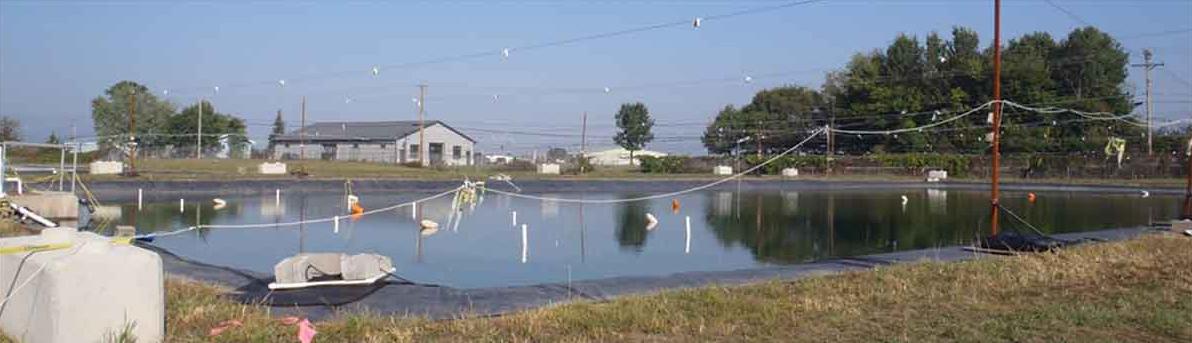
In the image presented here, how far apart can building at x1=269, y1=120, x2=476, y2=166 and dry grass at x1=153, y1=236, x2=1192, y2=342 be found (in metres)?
63.3

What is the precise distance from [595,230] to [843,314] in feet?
48.2

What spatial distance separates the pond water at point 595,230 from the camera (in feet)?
51.8

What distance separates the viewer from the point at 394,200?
34094mm

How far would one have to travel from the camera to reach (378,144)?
242 ft

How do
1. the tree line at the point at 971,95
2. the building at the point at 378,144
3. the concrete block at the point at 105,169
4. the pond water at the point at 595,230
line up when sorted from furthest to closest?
the building at the point at 378,144 < the tree line at the point at 971,95 < the concrete block at the point at 105,169 < the pond water at the point at 595,230

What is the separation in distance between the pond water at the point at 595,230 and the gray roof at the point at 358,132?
3762 cm

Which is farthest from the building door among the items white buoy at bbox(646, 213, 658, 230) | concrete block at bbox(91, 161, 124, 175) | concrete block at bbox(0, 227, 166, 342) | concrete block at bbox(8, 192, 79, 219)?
concrete block at bbox(0, 227, 166, 342)

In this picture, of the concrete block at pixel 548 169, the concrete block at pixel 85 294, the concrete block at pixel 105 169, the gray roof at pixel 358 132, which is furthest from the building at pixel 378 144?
the concrete block at pixel 85 294

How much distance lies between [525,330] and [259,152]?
263 feet

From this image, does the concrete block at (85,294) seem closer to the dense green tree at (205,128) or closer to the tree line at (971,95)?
the tree line at (971,95)

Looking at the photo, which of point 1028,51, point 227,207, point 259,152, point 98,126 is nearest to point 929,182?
point 1028,51

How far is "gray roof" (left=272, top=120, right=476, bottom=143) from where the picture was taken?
74.7 meters

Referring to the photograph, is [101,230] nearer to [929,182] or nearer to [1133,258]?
[1133,258]

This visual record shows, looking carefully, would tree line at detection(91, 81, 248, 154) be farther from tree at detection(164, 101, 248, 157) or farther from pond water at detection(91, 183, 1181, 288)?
pond water at detection(91, 183, 1181, 288)
